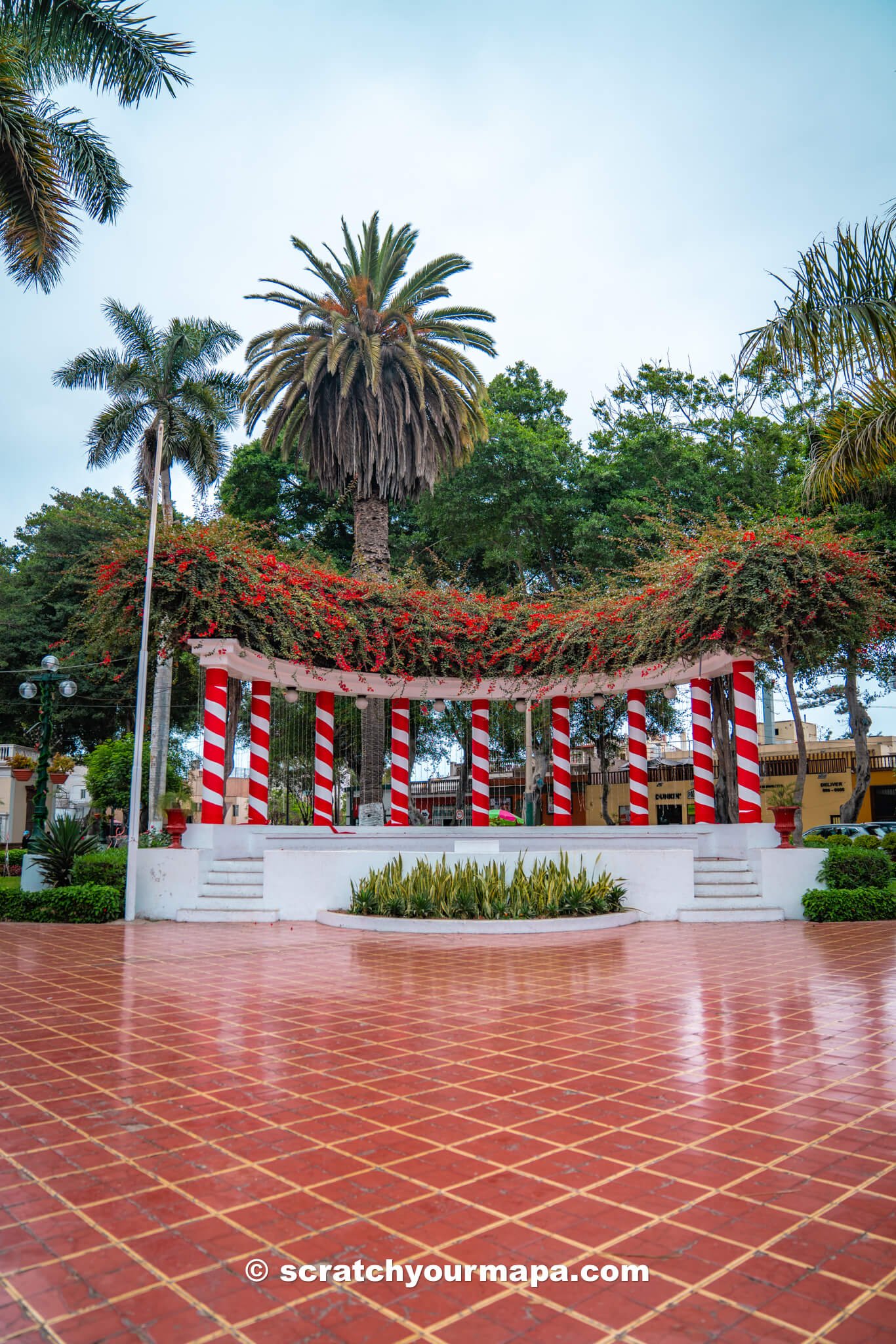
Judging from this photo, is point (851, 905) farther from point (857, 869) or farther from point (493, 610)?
point (493, 610)

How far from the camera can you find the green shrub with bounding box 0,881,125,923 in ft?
45.3

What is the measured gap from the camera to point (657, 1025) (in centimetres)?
666

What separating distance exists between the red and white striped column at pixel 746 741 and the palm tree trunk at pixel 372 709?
27.5ft

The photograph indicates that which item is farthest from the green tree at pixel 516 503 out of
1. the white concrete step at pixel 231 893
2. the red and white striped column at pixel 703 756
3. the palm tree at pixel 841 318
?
the palm tree at pixel 841 318

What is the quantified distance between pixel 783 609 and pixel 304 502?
19.6m

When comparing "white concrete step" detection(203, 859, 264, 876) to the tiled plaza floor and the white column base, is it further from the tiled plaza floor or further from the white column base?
the tiled plaza floor

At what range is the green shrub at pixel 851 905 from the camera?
43.7ft

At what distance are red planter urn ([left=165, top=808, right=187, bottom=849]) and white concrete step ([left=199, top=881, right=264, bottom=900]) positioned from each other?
3.64ft

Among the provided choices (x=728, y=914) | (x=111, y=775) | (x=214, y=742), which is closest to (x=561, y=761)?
(x=728, y=914)

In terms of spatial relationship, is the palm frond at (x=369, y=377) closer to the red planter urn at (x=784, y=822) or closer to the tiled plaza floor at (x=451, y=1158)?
the red planter urn at (x=784, y=822)

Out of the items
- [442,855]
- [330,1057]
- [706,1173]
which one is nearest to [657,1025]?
[330,1057]

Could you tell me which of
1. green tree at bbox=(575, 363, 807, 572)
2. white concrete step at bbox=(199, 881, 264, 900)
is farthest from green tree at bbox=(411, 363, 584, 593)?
white concrete step at bbox=(199, 881, 264, 900)

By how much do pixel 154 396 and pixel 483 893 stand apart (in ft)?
65.4

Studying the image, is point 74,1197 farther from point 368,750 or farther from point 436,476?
point 436,476
